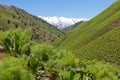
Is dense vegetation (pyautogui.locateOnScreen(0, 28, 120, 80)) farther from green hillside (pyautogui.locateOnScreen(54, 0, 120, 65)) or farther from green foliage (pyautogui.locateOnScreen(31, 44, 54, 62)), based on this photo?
green hillside (pyautogui.locateOnScreen(54, 0, 120, 65))

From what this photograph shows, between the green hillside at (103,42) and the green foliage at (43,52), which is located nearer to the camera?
the green foliage at (43,52)

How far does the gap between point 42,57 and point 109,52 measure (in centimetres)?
10650

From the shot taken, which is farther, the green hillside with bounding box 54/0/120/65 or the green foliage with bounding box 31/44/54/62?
the green hillside with bounding box 54/0/120/65

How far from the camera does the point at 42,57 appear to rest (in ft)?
53.1

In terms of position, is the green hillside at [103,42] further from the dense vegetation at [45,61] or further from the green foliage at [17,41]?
the green foliage at [17,41]

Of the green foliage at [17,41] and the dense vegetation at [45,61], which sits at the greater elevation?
the green foliage at [17,41]

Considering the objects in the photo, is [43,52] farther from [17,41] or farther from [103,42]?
[103,42]

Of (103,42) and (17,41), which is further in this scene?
(103,42)

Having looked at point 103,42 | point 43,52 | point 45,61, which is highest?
point 103,42

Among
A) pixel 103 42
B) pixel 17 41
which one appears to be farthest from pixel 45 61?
pixel 103 42

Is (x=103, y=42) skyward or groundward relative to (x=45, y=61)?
skyward

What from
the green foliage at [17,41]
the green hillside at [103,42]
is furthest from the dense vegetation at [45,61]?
the green hillside at [103,42]

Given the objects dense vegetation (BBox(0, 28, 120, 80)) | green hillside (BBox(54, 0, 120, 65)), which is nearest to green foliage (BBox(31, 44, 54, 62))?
dense vegetation (BBox(0, 28, 120, 80))

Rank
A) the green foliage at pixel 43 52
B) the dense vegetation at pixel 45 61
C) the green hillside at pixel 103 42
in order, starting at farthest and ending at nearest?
1. the green hillside at pixel 103 42
2. the green foliage at pixel 43 52
3. the dense vegetation at pixel 45 61
